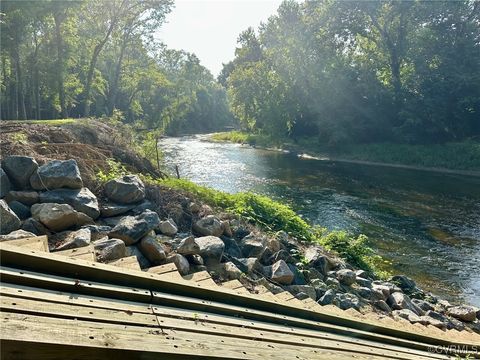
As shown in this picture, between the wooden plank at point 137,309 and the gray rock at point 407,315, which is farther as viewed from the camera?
the gray rock at point 407,315

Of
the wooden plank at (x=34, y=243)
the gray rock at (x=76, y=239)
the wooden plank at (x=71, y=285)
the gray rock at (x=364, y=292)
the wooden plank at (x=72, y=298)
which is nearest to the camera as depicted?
the wooden plank at (x=72, y=298)

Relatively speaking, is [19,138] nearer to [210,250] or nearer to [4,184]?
[4,184]

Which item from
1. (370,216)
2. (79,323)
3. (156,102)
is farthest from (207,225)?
(156,102)

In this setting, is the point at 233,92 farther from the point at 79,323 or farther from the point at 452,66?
the point at 79,323

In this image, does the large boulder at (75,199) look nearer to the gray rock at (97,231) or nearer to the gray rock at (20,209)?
the gray rock at (20,209)

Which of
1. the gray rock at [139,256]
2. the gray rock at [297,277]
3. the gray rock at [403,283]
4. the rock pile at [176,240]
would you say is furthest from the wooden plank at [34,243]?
→ the gray rock at [403,283]

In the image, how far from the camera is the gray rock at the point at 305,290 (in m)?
6.23

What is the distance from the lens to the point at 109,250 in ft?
14.0

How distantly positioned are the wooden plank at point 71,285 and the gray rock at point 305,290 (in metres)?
3.69

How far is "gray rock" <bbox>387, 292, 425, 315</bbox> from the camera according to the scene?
7.52 metres

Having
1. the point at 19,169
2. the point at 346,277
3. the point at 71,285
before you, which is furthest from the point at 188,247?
the point at 346,277

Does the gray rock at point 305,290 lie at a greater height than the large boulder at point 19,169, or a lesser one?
lesser

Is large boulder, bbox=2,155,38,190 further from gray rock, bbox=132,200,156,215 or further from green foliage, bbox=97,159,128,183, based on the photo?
gray rock, bbox=132,200,156,215

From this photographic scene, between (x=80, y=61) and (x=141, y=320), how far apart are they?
38.4 meters
